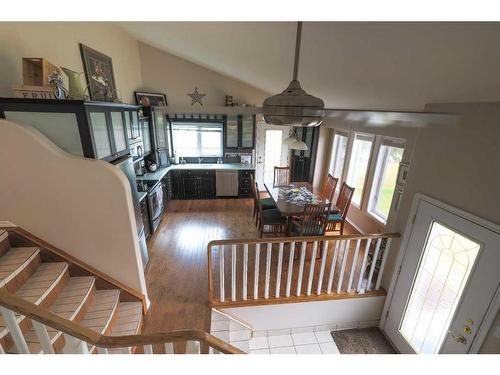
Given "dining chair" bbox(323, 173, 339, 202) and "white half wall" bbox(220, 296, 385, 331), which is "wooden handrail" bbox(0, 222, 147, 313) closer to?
"white half wall" bbox(220, 296, 385, 331)

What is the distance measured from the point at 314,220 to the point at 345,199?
3.18 ft

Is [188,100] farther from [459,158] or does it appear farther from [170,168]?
[459,158]

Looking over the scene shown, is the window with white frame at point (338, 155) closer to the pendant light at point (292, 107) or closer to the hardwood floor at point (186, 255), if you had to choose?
the hardwood floor at point (186, 255)

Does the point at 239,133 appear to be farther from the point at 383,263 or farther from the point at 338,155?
the point at 383,263

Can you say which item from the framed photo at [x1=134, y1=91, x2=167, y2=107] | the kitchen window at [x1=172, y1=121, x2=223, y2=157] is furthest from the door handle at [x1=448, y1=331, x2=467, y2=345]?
the framed photo at [x1=134, y1=91, x2=167, y2=107]

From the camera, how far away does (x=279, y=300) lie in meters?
2.67

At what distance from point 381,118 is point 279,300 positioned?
2.43m

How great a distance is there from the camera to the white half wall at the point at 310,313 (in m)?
2.69

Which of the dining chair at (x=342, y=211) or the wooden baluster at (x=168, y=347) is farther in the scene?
the dining chair at (x=342, y=211)

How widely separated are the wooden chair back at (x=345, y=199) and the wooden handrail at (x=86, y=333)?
9.77 ft

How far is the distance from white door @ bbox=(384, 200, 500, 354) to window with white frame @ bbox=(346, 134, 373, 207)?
6.77 ft

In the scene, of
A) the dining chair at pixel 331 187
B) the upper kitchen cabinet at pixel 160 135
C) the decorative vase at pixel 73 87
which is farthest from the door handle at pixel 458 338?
the upper kitchen cabinet at pixel 160 135

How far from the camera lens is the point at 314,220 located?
10.6ft
